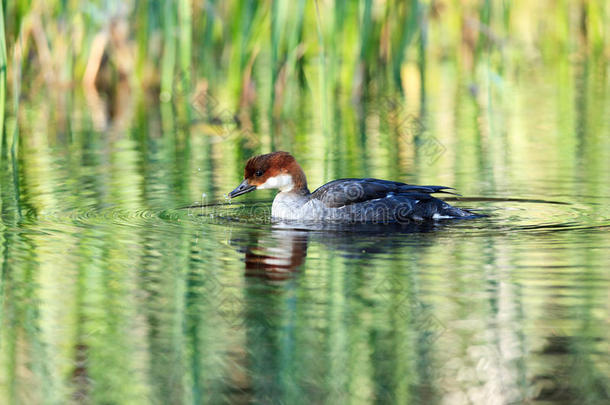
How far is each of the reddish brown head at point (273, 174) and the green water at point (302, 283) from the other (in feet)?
0.85

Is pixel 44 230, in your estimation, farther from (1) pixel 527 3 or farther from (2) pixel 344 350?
(1) pixel 527 3

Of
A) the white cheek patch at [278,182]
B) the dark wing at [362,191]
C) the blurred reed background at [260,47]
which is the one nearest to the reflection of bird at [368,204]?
the dark wing at [362,191]

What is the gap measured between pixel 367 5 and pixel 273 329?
6430 millimetres

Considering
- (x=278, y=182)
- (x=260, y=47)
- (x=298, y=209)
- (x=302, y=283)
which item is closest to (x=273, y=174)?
(x=278, y=182)

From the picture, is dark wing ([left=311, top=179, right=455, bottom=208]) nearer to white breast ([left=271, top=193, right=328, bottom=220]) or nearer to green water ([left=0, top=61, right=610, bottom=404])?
white breast ([left=271, top=193, right=328, bottom=220])

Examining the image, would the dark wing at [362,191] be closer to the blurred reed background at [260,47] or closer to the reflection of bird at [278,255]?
the blurred reed background at [260,47]

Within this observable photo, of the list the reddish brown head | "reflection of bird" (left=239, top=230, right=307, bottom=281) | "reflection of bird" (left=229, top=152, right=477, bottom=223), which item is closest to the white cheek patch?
the reddish brown head

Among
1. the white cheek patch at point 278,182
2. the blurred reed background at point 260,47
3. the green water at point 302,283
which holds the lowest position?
the green water at point 302,283

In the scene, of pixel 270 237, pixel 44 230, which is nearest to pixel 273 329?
pixel 270 237

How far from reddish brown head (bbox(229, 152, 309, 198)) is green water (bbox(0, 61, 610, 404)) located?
0.26 meters

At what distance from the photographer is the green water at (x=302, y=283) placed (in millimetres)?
4301

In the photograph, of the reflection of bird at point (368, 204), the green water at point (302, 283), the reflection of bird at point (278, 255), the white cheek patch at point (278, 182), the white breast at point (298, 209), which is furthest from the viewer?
the white cheek patch at point (278, 182)

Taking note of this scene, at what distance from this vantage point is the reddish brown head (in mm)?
8562

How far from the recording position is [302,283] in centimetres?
586
